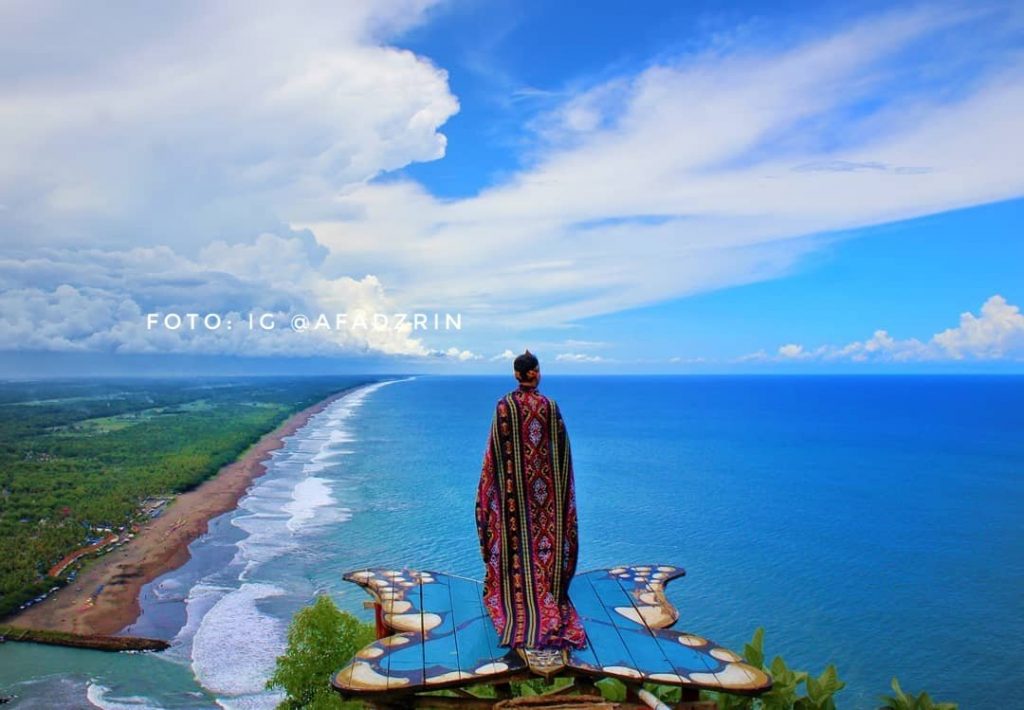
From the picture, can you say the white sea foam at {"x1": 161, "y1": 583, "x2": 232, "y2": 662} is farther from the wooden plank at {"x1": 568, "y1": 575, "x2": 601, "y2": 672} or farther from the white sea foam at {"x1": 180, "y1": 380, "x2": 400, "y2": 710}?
the wooden plank at {"x1": 568, "y1": 575, "x2": 601, "y2": 672}

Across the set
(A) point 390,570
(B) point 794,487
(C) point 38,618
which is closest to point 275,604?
(C) point 38,618

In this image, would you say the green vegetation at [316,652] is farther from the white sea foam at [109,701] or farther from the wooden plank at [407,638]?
the white sea foam at [109,701]

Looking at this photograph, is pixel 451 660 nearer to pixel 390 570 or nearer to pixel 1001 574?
pixel 390 570

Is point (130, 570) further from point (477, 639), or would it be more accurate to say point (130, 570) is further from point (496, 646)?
point (496, 646)

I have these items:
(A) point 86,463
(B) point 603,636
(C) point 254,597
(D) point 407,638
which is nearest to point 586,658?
(B) point 603,636

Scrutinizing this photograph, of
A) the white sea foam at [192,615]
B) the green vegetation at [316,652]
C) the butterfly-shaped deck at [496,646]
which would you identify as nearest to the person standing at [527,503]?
the butterfly-shaped deck at [496,646]

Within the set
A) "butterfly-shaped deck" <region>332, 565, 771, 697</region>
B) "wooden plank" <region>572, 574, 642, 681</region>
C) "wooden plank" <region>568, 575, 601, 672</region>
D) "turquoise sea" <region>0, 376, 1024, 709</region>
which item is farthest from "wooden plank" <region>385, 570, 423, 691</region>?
"turquoise sea" <region>0, 376, 1024, 709</region>
